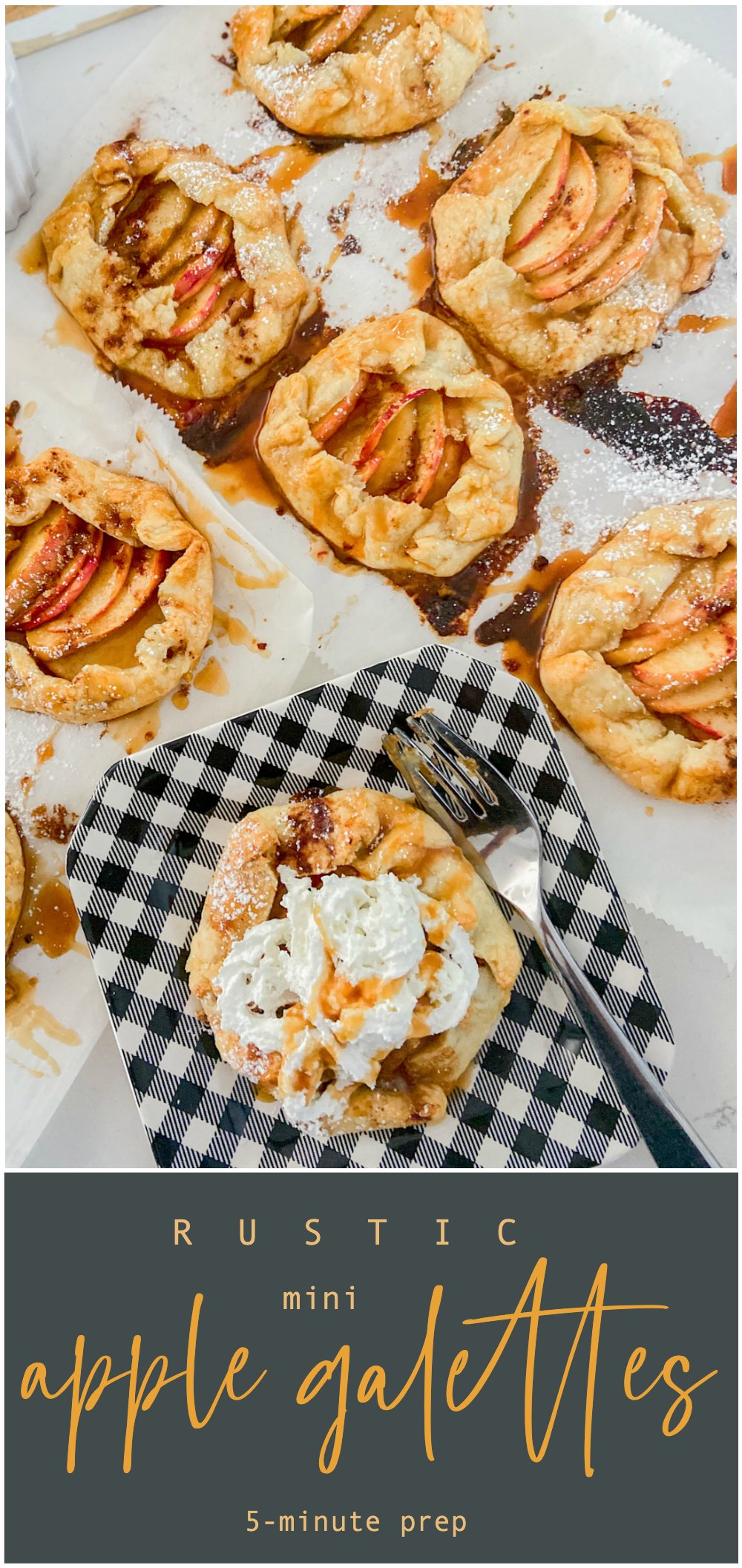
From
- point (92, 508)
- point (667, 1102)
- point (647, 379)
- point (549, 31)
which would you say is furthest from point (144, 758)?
point (549, 31)

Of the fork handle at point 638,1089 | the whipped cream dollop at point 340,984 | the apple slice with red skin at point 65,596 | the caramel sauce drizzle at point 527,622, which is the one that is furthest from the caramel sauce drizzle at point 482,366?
the fork handle at point 638,1089

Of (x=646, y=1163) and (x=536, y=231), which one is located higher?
(x=536, y=231)

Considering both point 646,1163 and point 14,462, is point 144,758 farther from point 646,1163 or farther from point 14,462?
point 646,1163

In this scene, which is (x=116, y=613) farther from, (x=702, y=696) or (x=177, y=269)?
(x=702, y=696)

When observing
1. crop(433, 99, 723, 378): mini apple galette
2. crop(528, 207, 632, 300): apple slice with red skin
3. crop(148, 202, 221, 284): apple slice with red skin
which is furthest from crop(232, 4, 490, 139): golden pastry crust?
crop(528, 207, 632, 300): apple slice with red skin

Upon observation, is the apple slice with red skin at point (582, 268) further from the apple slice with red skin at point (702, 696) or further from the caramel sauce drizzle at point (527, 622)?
the apple slice with red skin at point (702, 696)

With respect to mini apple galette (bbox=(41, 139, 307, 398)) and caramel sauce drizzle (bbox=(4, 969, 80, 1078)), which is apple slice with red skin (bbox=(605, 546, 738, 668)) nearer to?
mini apple galette (bbox=(41, 139, 307, 398))
